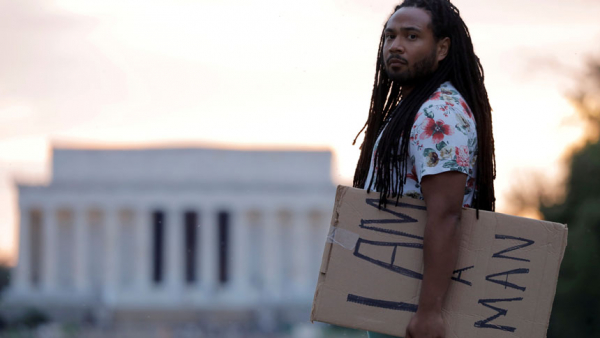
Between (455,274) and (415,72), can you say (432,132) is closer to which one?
(415,72)

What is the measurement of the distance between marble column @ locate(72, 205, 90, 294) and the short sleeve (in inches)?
2832

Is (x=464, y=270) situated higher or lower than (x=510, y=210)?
higher

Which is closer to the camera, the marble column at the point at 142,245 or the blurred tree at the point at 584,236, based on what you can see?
the blurred tree at the point at 584,236

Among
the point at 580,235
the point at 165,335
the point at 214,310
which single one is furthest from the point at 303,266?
the point at 580,235

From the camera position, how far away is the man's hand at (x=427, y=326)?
317 centimetres

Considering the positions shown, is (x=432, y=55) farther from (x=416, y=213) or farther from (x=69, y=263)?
(x=69, y=263)

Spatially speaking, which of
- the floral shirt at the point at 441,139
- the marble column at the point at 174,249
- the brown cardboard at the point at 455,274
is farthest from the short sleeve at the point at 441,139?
the marble column at the point at 174,249

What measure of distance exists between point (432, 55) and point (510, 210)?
33222 mm

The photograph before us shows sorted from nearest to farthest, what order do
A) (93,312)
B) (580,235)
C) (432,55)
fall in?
(432,55) < (580,235) < (93,312)

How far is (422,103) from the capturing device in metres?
3.36

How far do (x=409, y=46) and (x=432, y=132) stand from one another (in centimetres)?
37

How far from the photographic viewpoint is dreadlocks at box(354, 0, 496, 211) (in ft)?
11.1

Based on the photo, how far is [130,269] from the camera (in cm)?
7550

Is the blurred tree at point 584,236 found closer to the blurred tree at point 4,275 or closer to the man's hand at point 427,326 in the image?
the man's hand at point 427,326
